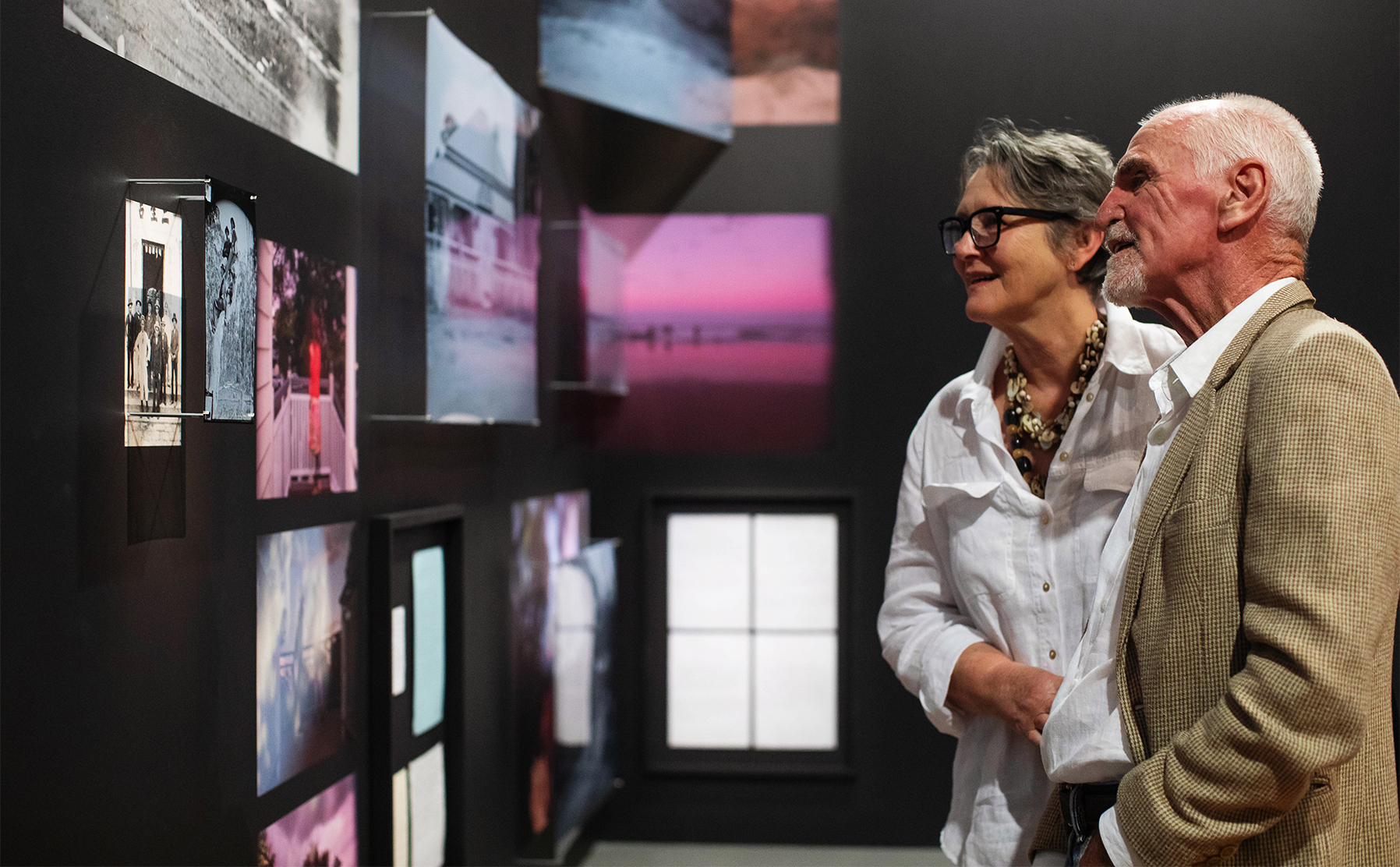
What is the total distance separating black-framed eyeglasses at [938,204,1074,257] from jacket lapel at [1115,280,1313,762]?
64 centimetres

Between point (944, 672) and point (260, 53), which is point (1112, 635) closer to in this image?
point (944, 672)

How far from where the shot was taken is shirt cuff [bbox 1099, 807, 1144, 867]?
1153mm

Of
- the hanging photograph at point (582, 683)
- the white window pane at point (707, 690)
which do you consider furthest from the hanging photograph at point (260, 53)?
the white window pane at point (707, 690)

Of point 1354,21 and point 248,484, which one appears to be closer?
point 248,484

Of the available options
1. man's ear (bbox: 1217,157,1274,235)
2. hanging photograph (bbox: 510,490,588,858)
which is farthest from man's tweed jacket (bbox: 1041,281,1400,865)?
hanging photograph (bbox: 510,490,588,858)

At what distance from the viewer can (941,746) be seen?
409 cm

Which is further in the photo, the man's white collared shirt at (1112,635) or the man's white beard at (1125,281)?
the man's white beard at (1125,281)

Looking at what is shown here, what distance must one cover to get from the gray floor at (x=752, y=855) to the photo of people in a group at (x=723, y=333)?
1576 millimetres

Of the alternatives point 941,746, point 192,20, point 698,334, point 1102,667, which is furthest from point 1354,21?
point 192,20

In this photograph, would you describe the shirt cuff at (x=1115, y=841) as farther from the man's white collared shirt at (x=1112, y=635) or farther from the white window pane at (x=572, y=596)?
the white window pane at (x=572, y=596)

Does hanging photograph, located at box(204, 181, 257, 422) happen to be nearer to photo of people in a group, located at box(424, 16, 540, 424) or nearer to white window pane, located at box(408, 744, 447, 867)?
photo of people in a group, located at box(424, 16, 540, 424)

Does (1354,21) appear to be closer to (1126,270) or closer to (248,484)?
(1126,270)

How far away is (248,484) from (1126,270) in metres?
1.41

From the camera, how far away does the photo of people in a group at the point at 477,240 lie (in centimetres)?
252
